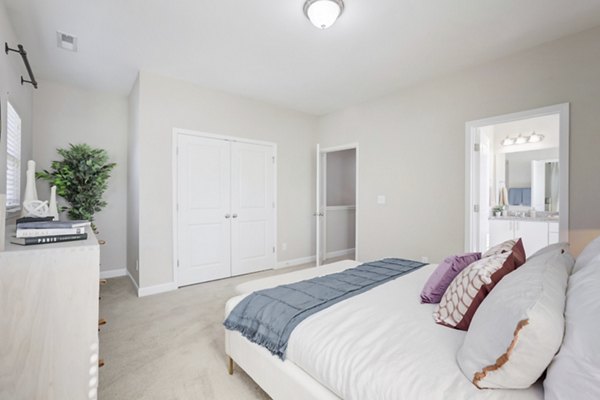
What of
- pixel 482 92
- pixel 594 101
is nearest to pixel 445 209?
pixel 482 92

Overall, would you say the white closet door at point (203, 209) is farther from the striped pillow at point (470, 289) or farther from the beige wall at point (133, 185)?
the striped pillow at point (470, 289)

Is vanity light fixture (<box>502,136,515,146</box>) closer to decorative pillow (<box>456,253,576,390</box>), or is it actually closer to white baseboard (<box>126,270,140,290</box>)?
decorative pillow (<box>456,253,576,390</box>)

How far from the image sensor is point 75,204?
11.7 ft

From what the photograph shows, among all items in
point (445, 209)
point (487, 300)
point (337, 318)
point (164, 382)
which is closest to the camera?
point (487, 300)

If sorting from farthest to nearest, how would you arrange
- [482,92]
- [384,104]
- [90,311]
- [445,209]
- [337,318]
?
1. [384,104]
2. [445,209]
3. [482,92]
4. [337,318]
5. [90,311]

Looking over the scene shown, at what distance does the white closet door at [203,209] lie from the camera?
3.67m

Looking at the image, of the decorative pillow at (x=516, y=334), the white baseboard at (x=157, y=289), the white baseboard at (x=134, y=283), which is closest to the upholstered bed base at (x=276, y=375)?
the decorative pillow at (x=516, y=334)

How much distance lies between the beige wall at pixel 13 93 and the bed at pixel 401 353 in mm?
2321

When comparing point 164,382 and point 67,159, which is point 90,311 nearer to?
point 164,382

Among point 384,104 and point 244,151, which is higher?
point 384,104

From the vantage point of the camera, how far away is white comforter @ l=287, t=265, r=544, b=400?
0.92m

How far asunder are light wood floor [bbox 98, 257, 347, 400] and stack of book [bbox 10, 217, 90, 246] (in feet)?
3.40

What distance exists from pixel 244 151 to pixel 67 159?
7.46 feet

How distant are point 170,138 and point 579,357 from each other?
3885 millimetres
